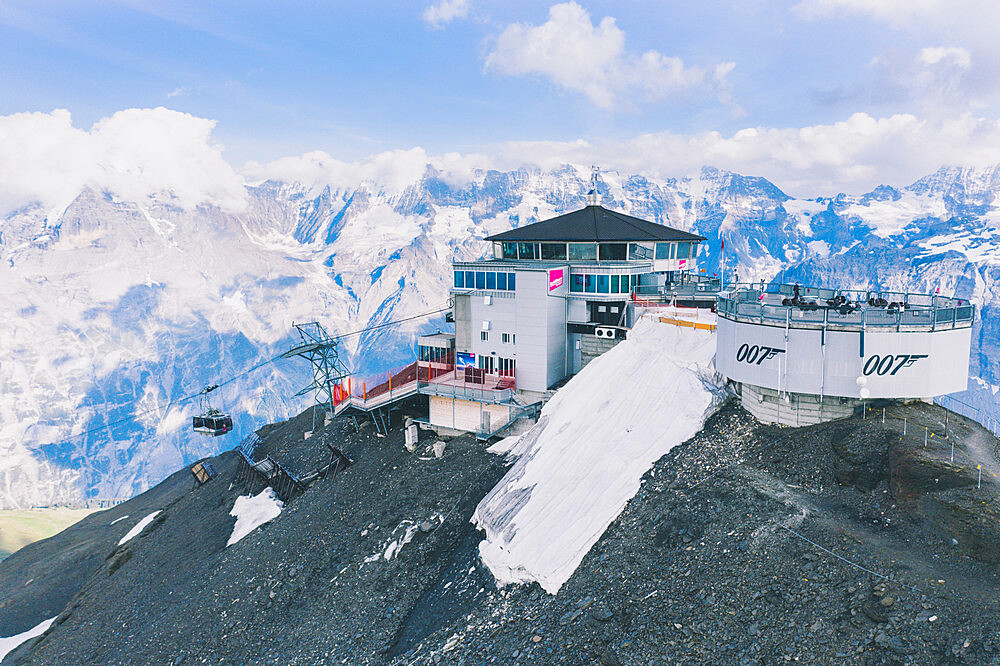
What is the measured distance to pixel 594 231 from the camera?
51.9 m

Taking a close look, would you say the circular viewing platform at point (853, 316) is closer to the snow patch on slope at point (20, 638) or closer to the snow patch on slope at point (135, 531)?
the snow patch on slope at point (20, 638)

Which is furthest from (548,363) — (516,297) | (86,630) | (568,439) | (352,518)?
(86,630)

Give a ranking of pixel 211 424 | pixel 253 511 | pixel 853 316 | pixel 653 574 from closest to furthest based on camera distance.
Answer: pixel 653 574 < pixel 853 316 < pixel 253 511 < pixel 211 424

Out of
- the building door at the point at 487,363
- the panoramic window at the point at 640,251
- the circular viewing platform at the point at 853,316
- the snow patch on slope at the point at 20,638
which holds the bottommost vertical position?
the snow patch on slope at the point at 20,638

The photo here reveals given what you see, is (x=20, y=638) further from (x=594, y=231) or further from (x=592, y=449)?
(x=594, y=231)

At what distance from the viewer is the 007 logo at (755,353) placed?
2672cm

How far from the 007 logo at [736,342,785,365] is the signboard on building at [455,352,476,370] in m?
24.3

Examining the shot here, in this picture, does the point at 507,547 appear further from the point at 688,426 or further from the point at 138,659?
the point at 138,659

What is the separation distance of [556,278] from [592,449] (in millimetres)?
18505

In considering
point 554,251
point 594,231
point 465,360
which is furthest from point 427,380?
point 594,231

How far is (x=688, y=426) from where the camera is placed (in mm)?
28484

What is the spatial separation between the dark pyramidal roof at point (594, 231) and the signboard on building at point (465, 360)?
10986mm

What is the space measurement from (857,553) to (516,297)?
30964mm

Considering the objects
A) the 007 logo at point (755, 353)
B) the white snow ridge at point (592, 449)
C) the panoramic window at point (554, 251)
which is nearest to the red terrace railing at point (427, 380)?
the white snow ridge at point (592, 449)
